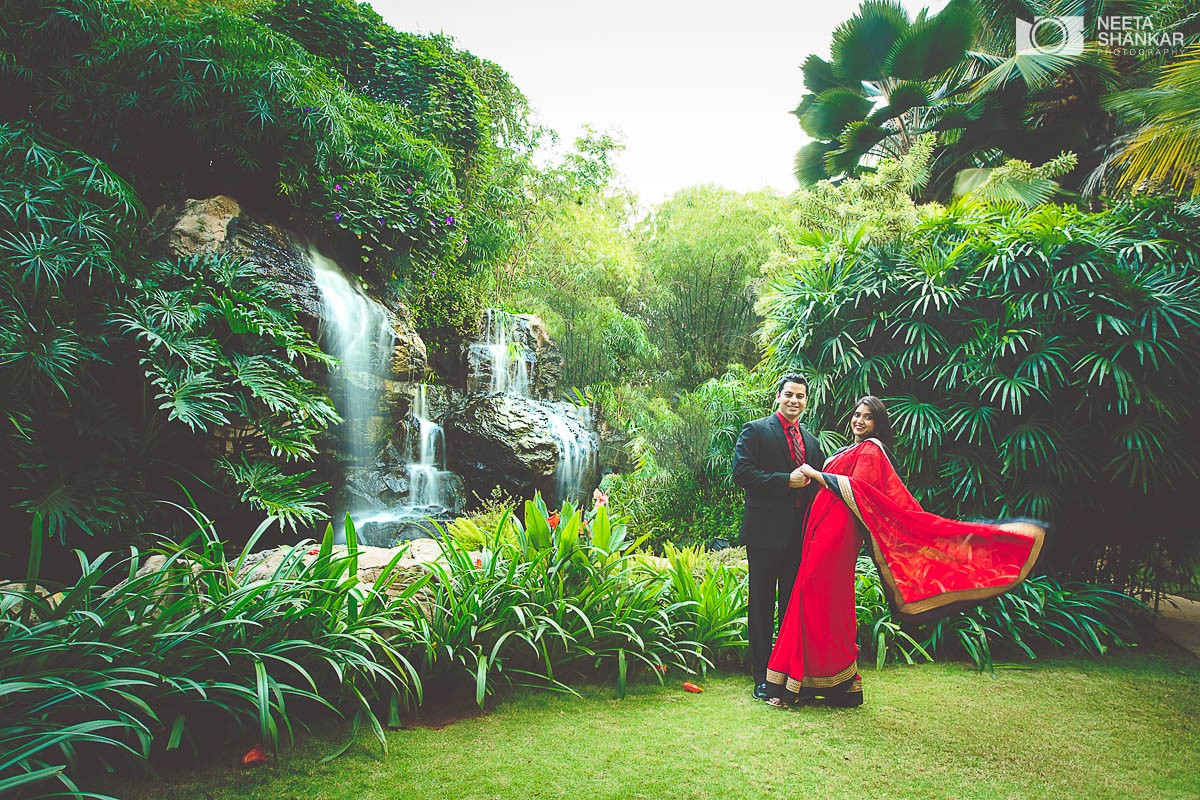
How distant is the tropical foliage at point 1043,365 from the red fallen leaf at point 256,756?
392 cm

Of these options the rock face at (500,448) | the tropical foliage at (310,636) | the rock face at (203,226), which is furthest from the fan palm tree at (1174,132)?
the rock face at (203,226)

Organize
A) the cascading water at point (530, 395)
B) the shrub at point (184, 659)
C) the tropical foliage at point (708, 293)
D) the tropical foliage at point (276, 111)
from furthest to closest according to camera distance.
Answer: the tropical foliage at point (708, 293)
the cascading water at point (530, 395)
the tropical foliage at point (276, 111)
the shrub at point (184, 659)

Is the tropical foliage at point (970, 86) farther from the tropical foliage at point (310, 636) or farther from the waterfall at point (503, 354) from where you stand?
the tropical foliage at point (310, 636)

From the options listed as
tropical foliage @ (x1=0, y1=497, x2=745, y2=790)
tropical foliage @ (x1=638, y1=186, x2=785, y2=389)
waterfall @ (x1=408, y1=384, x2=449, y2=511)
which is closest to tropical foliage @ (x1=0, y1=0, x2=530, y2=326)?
waterfall @ (x1=408, y1=384, x2=449, y2=511)

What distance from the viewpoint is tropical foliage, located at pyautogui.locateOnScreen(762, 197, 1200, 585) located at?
3732 mm

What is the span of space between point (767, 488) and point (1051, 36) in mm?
10036

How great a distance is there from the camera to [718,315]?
1259cm

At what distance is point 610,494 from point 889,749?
20.0 feet

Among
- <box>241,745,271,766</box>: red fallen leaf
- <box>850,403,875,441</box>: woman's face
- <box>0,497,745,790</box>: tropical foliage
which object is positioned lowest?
<box>241,745,271,766</box>: red fallen leaf

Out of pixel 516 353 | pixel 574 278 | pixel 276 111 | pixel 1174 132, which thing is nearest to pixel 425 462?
pixel 516 353

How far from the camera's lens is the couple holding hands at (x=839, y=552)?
2.56m

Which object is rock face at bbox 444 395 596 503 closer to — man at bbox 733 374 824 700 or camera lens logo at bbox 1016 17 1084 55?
man at bbox 733 374 824 700

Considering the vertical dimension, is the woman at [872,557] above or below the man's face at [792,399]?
below

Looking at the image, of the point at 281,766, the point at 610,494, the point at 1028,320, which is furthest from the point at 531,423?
the point at 281,766
